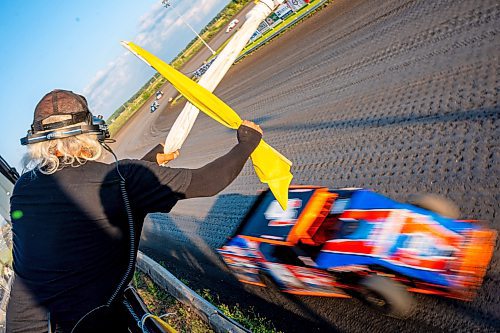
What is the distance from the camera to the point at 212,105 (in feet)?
11.8

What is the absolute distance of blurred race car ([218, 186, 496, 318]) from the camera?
13.2 feet

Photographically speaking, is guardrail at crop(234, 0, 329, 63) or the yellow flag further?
guardrail at crop(234, 0, 329, 63)

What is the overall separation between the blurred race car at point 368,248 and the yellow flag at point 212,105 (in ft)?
4.55

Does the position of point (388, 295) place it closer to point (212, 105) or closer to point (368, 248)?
point (368, 248)

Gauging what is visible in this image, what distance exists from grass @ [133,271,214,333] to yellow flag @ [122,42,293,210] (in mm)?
2470

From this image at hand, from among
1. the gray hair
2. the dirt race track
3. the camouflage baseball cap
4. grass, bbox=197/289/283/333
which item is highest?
the camouflage baseball cap

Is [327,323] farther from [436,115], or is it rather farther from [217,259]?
[436,115]

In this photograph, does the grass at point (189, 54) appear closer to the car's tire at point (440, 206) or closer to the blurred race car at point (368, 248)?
the blurred race car at point (368, 248)

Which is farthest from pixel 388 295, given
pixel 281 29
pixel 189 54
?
pixel 189 54

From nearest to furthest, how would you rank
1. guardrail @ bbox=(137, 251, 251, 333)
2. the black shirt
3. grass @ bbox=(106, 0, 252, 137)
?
the black shirt < guardrail @ bbox=(137, 251, 251, 333) < grass @ bbox=(106, 0, 252, 137)

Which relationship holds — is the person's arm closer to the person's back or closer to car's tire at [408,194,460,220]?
the person's back

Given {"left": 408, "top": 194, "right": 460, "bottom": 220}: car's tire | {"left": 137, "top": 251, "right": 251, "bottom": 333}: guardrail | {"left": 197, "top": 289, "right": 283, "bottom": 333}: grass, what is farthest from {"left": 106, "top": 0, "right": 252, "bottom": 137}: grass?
{"left": 408, "top": 194, "right": 460, "bottom": 220}: car's tire

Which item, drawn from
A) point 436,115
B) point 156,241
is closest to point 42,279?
point 436,115

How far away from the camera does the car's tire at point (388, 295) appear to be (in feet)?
14.0
